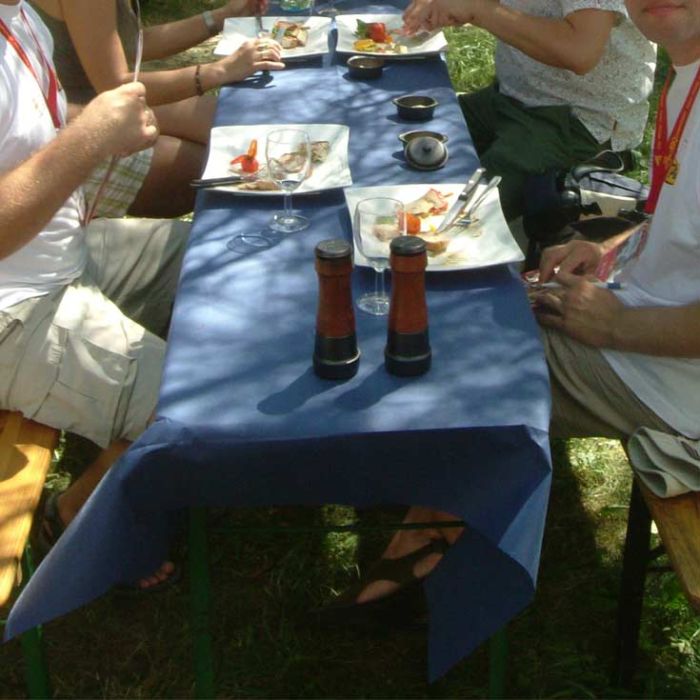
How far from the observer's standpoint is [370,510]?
3.17m

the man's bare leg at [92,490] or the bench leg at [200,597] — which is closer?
the bench leg at [200,597]

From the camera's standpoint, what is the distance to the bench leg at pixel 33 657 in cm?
232

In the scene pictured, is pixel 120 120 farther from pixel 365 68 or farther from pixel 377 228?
pixel 365 68

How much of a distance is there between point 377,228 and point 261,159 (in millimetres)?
576

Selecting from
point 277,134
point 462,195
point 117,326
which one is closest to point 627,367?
point 462,195

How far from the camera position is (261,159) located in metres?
2.75

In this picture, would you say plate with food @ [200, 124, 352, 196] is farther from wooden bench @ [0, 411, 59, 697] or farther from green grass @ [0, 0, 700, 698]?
green grass @ [0, 0, 700, 698]

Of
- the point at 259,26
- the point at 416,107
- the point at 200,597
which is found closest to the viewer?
the point at 200,597

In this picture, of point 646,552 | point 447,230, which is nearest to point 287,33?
point 447,230

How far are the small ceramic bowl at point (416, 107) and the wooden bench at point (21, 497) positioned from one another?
129 centimetres

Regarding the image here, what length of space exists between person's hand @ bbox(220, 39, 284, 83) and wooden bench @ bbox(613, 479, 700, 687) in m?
1.74

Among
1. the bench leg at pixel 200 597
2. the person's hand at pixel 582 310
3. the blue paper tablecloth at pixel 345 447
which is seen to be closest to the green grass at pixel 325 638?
the bench leg at pixel 200 597

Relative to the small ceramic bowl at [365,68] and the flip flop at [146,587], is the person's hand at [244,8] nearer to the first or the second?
the small ceramic bowl at [365,68]

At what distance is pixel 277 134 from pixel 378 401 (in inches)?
35.0
